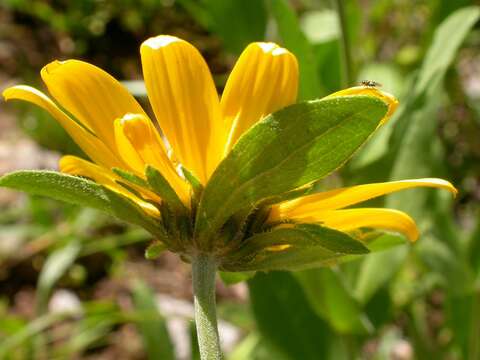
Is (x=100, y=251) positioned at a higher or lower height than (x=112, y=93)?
lower

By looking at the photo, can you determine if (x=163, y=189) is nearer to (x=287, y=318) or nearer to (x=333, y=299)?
(x=333, y=299)

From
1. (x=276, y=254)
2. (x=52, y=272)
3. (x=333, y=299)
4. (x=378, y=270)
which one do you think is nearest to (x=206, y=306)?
(x=276, y=254)

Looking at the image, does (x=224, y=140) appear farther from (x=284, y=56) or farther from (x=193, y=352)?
(x=193, y=352)

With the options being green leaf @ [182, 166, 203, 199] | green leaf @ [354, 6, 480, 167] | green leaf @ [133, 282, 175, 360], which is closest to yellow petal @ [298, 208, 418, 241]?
green leaf @ [182, 166, 203, 199]

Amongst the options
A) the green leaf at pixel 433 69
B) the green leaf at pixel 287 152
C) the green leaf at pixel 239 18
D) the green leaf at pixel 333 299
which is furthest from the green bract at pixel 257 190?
the green leaf at pixel 239 18

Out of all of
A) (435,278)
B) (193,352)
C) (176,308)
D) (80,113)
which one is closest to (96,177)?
(80,113)
